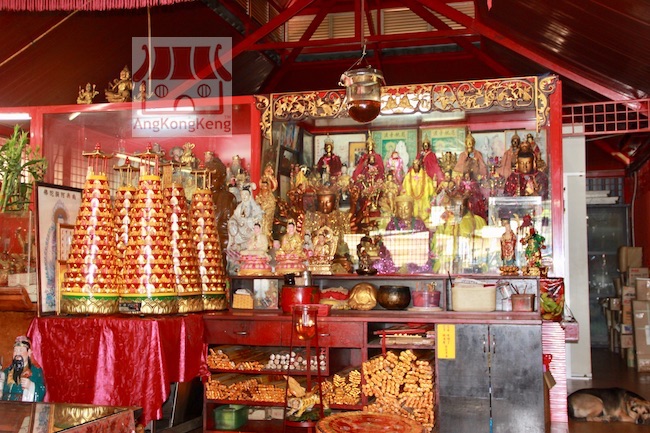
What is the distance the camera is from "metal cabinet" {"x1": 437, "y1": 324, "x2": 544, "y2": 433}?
486 centimetres

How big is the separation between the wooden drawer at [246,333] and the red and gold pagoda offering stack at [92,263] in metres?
0.85

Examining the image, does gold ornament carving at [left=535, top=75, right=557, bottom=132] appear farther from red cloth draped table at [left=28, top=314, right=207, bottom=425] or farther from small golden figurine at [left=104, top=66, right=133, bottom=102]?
small golden figurine at [left=104, top=66, right=133, bottom=102]

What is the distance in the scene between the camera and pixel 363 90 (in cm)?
504

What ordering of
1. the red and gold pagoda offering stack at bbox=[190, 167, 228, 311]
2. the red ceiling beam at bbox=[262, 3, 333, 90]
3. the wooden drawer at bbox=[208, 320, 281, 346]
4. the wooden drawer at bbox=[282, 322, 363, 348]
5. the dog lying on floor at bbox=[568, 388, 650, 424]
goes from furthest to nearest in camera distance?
1. the red ceiling beam at bbox=[262, 3, 333, 90]
2. the dog lying on floor at bbox=[568, 388, 650, 424]
3. the red and gold pagoda offering stack at bbox=[190, 167, 228, 311]
4. the wooden drawer at bbox=[208, 320, 281, 346]
5. the wooden drawer at bbox=[282, 322, 363, 348]

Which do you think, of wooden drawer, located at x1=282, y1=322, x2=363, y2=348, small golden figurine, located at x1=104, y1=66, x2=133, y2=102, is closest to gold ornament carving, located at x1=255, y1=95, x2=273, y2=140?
small golden figurine, located at x1=104, y1=66, x2=133, y2=102

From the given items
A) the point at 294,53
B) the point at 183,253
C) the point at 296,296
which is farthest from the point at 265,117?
the point at 294,53

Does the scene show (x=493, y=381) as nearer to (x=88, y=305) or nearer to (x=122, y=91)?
(x=88, y=305)

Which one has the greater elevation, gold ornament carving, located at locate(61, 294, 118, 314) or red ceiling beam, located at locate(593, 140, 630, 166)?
red ceiling beam, located at locate(593, 140, 630, 166)

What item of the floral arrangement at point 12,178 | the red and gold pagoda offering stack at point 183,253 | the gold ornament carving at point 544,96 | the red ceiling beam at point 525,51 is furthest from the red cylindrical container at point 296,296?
the red ceiling beam at point 525,51

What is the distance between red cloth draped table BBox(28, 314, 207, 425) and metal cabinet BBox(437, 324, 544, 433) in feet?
6.50

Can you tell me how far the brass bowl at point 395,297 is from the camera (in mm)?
5805

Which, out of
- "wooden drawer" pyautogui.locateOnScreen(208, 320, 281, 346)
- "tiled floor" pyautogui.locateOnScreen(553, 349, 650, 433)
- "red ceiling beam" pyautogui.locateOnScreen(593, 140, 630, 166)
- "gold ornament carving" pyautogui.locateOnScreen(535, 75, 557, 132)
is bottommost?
"tiled floor" pyautogui.locateOnScreen(553, 349, 650, 433)

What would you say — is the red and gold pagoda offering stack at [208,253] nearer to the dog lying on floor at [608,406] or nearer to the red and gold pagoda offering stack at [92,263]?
the red and gold pagoda offering stack at [92,263]

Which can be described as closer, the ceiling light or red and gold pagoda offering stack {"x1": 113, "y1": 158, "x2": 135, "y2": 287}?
the ceiling light
